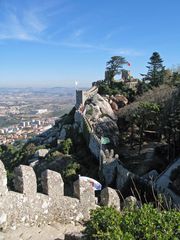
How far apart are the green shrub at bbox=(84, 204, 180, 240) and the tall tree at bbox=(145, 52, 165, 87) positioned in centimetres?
3705

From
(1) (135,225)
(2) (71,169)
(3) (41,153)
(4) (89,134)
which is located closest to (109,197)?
(1) (135,225)

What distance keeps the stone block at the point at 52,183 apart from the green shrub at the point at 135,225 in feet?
5.37

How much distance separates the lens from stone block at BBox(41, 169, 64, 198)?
718 centimetres

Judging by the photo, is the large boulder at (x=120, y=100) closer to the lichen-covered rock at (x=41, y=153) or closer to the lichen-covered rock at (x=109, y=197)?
the lichen-covered rock at (x=41, y=153)

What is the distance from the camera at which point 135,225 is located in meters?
5.40

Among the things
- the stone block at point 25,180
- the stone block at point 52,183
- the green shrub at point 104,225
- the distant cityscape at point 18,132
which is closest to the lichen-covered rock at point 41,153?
the stone block at point 52,183

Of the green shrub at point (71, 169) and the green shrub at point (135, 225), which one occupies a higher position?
the green shrub at point (135, 225)

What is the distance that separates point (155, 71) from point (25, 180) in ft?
125

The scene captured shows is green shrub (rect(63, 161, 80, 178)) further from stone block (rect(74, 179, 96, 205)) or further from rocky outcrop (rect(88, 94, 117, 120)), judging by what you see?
stone block (rect(74, 179, 96, 205))

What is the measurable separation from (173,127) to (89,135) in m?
7.80

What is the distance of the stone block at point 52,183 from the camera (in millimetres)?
7176

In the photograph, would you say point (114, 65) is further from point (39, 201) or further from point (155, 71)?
point (39, 201)

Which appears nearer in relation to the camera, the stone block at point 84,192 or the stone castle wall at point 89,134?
the stone block at point 84,192

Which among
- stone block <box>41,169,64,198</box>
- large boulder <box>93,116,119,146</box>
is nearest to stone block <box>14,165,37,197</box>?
stone block <box>41,169,64,198</box>
